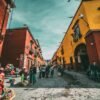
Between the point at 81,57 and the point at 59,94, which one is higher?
the point at 81,57

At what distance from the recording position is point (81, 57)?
61.2 feet

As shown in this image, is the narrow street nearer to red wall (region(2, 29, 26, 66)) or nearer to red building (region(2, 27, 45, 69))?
red building (region(2, 27, 45, 69))

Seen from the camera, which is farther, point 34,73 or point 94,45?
point 94,45

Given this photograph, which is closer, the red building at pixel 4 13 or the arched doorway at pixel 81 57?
the red building at pixel 4 13

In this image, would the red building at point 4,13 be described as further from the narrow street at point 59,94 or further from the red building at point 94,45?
the red building at point 94,45

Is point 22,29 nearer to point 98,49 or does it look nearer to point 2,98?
point 98,49

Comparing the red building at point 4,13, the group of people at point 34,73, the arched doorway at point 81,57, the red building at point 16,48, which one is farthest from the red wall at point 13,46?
the arched doorway at point 81,57

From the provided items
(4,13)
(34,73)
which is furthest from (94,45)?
(4,13)

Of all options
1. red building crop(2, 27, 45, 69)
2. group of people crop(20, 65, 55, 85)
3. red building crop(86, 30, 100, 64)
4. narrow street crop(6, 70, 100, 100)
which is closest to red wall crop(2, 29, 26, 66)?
red building crop(2, 27, 45, 69)

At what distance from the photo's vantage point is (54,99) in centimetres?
609

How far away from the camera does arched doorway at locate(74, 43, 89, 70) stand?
18.1 metres

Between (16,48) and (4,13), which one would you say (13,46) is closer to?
(16,48)

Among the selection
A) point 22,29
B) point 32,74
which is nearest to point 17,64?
point 22,29

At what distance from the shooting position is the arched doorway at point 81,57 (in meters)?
18.1
